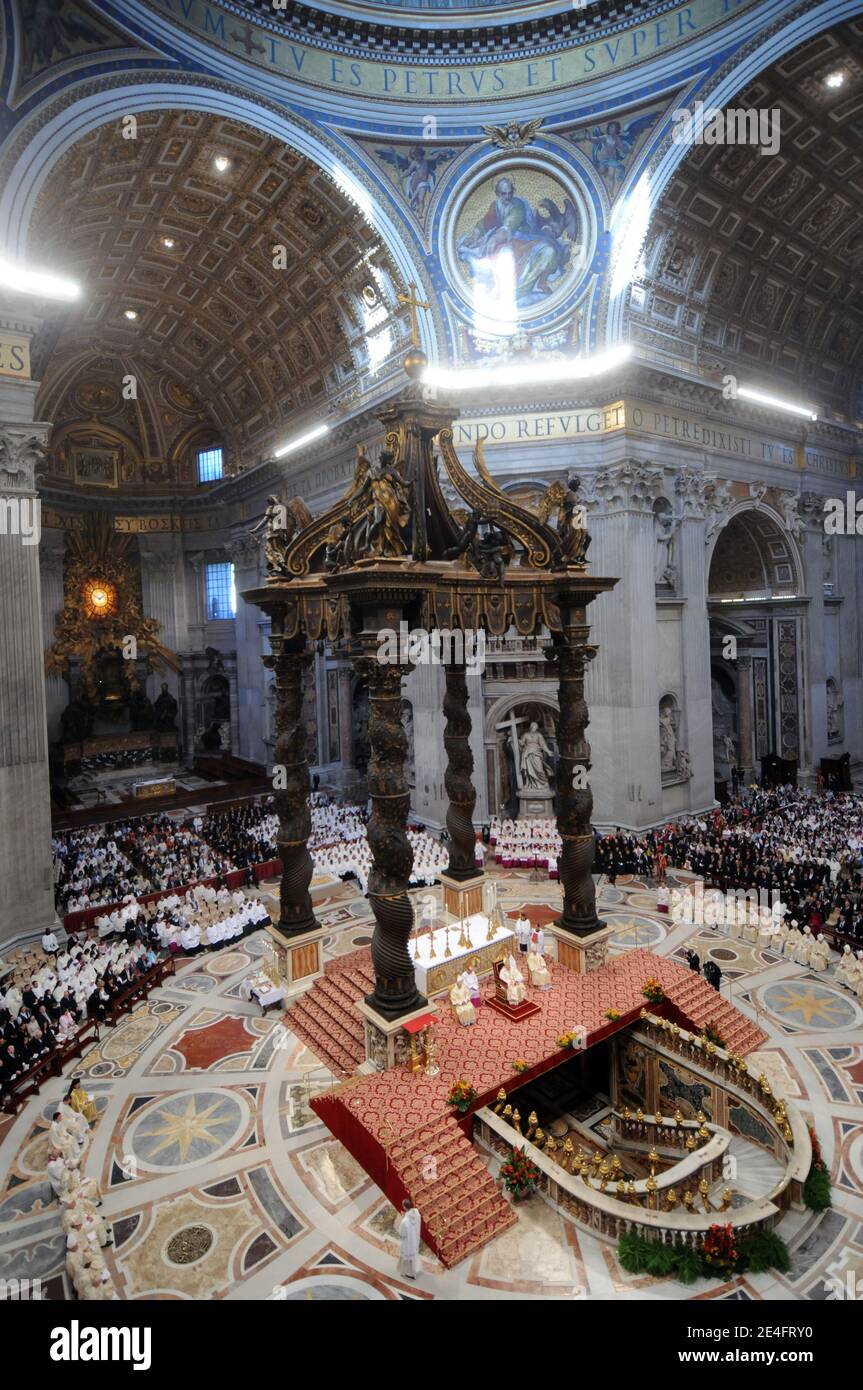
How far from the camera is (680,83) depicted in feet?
57.2

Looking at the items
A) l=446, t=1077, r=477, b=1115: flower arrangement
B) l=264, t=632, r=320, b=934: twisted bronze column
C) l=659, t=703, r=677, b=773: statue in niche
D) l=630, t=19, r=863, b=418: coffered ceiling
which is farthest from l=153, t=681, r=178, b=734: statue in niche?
l=446, t=1077, r=477, b=1115: flower arrangement

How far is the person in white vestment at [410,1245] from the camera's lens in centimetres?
636

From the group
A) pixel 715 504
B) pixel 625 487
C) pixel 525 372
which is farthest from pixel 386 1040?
pixel 715 504

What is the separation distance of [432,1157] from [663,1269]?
2303mm

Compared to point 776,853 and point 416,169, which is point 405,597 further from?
point 416,169

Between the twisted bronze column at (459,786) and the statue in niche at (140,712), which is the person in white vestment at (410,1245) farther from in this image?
the statue in niche at (140,712)

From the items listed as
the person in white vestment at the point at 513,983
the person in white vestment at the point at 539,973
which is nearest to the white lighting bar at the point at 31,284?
the person in white vestment at the point at 513,983

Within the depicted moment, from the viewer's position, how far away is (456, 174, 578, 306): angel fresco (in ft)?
64.0

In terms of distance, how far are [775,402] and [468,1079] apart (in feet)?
72.8

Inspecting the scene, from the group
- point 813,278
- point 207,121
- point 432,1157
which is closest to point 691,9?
point 813,278

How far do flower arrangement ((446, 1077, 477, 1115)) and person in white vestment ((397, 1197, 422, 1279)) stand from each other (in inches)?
56.8

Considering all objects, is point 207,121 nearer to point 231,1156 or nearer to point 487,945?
point 487,945

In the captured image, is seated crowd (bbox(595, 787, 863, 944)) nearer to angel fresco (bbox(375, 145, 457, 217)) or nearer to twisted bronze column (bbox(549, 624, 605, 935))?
twisted bronze column (bbox(549, 624, 605, 935))

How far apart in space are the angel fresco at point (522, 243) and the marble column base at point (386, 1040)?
61.3 feet
